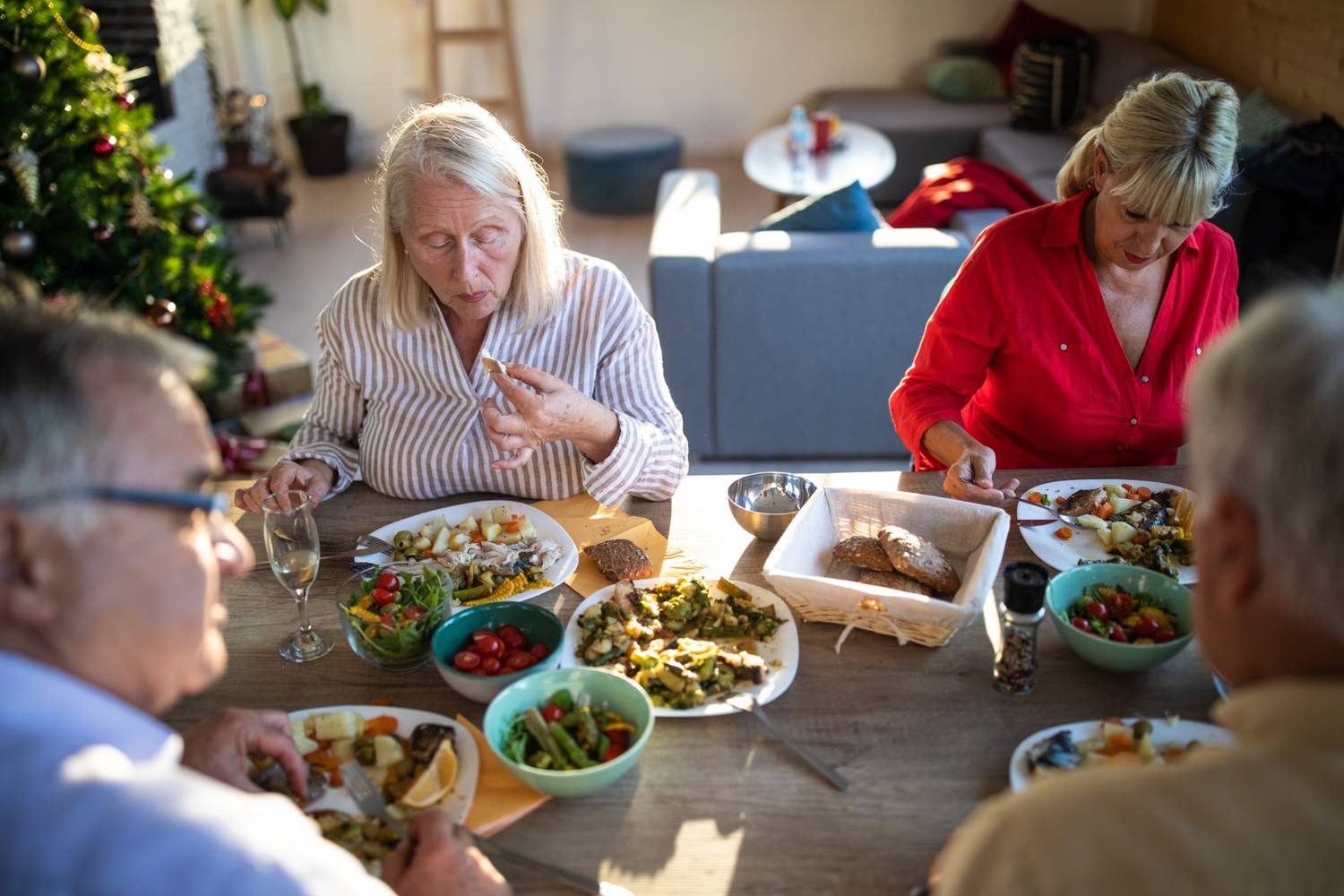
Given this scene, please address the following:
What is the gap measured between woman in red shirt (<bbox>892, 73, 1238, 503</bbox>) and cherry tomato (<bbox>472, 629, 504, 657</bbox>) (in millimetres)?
910

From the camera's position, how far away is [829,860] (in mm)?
1117

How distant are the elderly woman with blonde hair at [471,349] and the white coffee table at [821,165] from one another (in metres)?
3.25

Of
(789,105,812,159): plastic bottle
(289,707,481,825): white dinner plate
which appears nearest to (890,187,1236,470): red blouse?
(289,707,481,825): white dinner plate

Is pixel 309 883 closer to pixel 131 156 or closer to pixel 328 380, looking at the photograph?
pixel 328 380

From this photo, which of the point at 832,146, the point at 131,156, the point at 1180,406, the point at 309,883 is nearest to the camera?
the point at 309,883

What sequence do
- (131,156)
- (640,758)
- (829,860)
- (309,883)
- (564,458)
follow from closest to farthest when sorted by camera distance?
(309,883) → (829,860) → (640,758) → (564,458) → (131,156)

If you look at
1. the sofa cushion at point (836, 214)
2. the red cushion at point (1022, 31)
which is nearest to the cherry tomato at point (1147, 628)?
the sofa cushion at point (836, 214)

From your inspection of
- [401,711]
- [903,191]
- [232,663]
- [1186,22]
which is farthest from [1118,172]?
[1186,22]

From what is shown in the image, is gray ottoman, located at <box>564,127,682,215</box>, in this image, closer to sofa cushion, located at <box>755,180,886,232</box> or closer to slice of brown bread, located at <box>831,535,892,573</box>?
sofa cushion, located at <box>755,180,886,232</box>

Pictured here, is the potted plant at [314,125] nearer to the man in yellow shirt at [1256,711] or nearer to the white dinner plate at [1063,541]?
the white dinner plate at [1063,541]

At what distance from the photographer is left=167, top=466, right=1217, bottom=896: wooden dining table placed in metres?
1.12

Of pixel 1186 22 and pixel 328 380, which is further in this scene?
pixel 1186 22

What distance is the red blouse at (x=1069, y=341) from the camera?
2.04m

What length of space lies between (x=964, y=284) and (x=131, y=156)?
2547mm
